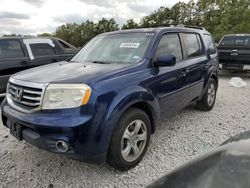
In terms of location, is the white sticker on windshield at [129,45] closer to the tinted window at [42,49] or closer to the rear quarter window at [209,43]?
the rear quarter window at [209,43]

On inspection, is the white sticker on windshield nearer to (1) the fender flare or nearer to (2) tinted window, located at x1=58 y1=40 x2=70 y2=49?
(1) the fender flare

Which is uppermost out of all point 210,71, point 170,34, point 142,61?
point 170,34

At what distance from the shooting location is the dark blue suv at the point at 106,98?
2451 millimetres

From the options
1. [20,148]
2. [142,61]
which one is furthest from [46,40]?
[142,61]

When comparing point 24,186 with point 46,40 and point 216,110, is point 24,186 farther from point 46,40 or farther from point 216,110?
point 46,40

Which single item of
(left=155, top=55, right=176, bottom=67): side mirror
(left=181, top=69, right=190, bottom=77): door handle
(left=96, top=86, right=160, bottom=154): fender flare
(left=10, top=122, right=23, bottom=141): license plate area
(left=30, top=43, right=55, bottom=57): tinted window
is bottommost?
(left=10, top=122, right=23, bottom=141): license plate area

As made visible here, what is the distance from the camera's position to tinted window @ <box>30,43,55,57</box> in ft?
21.2

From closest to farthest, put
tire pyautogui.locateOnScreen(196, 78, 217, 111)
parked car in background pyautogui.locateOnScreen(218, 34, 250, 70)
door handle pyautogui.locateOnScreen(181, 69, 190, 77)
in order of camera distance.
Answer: door handle pyautogui.locateOnScreen(181, 69, 190, 77), tire pyautogui.locateOnScreen(196, 78, 217, 111), parked car in background pyautogui.locateOnScreen(218, 34, 250, 70)

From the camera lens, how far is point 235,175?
135 cm

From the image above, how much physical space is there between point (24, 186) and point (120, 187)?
1048mm

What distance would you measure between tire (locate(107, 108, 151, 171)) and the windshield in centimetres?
76

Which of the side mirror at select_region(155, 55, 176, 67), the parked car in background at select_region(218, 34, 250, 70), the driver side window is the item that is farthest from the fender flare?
the parked car in background at select_region(218, 34, 250, 70)

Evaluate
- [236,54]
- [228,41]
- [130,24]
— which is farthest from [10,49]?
[130,24]

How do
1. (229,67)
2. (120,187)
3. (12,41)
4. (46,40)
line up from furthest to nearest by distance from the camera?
(229,67) < (46,40) < (12,41) < (120,187)
